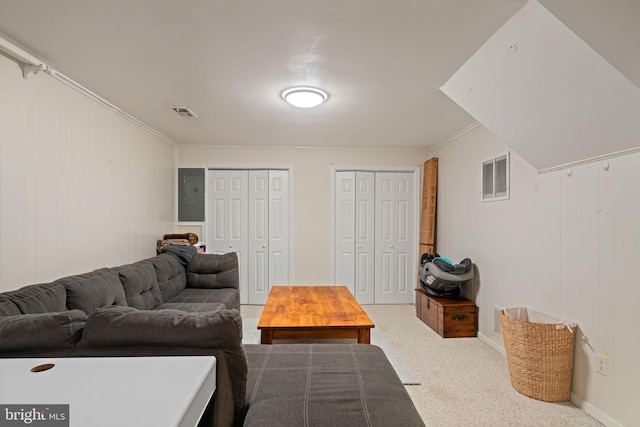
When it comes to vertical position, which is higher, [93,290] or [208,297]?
[93,290]

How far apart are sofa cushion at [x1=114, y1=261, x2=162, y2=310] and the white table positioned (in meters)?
2.18

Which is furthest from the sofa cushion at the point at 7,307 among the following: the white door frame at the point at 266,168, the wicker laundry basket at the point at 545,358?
the white door frame at the point at 266,168

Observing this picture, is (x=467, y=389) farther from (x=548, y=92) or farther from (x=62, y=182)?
(x=62, y=182)

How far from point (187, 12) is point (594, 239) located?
289 cm

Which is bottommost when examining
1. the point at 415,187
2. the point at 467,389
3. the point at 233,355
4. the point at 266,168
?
the point at 467,389

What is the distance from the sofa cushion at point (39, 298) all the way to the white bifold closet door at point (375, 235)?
3.70 meters

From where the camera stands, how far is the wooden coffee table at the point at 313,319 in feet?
9.00

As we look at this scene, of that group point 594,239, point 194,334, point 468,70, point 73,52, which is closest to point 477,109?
point 468,70

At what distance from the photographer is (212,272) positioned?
4152 mm

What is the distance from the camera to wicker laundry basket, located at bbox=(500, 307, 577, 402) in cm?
244

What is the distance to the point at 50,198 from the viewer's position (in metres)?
2.53

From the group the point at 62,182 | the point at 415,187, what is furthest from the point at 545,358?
the point at 62,182

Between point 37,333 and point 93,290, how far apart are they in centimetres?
123

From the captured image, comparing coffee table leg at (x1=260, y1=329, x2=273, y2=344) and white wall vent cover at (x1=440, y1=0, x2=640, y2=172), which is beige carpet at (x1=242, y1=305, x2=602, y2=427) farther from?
white wall vent cover at (x1=440, y1=0, x2=640, y2=172)
